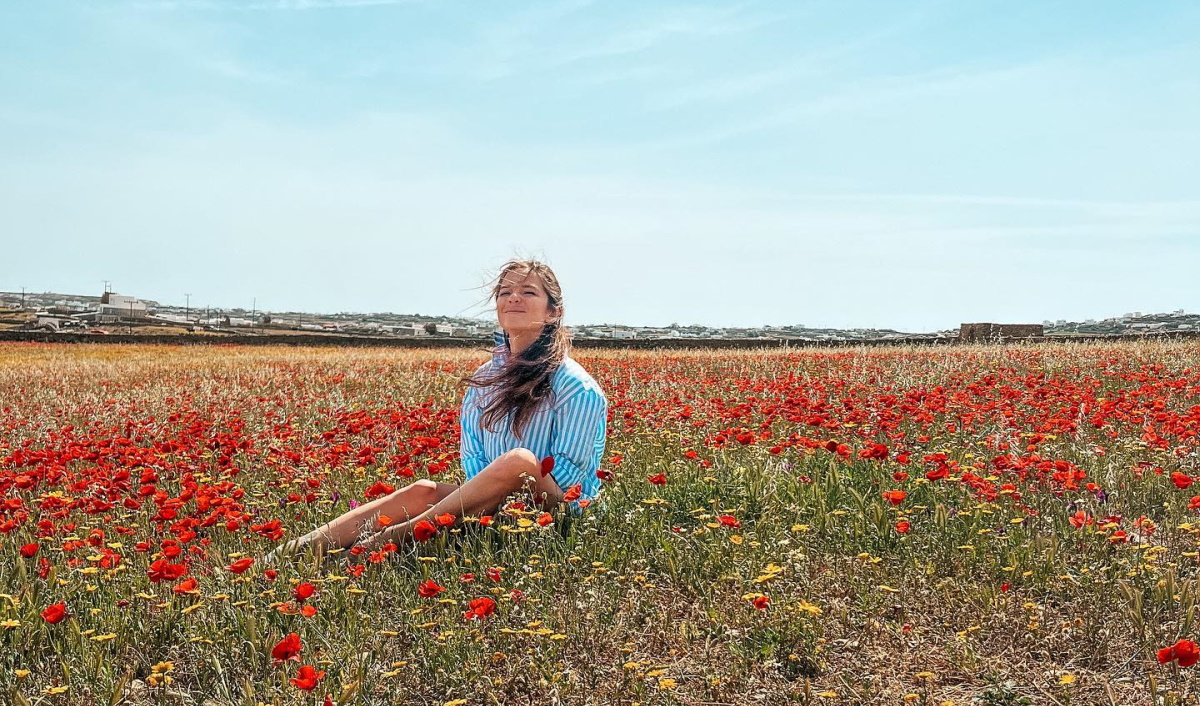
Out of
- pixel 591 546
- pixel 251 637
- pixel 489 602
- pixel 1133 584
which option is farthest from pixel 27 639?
pixel 1133 584

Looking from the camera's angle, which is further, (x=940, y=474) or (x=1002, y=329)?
(x=1002, y=329)

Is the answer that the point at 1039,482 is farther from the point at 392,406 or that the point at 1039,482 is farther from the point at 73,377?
the point at 73,377

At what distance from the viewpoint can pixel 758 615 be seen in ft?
11.6

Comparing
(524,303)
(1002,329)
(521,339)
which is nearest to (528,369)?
(521,339)

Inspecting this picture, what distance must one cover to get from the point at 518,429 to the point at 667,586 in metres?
1.28

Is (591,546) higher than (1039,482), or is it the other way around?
(1039,482)

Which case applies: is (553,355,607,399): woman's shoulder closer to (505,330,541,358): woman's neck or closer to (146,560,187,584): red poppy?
(505,330,541,358): woman's neck

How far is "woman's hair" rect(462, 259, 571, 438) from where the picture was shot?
4.82 metres

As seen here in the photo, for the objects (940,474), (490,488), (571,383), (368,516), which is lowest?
(368,516)

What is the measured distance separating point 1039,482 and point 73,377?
16.1 metres

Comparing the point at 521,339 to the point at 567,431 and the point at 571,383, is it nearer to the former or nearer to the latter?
the point at 571,383

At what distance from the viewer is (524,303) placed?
4.93m

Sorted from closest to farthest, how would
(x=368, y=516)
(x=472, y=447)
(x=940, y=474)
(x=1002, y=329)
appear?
(x=940, y=474) → (x=368, y=516) → (x=472, y=447) → (x=1002, y=329)

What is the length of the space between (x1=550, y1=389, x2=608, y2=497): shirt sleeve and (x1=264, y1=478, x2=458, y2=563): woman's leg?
1.84 ft
